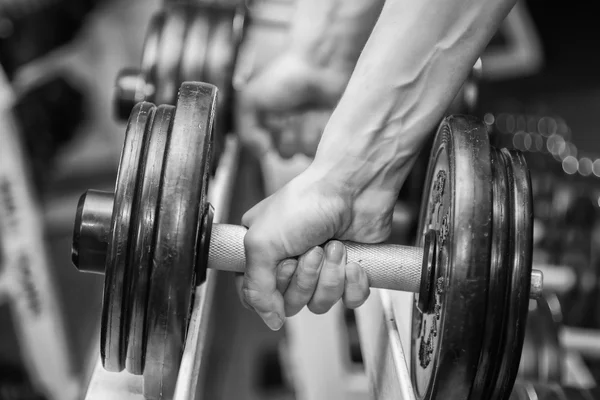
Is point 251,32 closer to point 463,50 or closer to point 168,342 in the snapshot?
point 463,50

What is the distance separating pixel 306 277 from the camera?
0.82 meters

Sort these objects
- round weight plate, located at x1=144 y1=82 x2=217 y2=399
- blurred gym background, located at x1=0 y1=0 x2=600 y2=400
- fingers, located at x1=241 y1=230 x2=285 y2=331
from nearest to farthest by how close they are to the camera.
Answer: round weight plate, located at x1=144 y1=82 x2=217 y2=399
fingers, located at x1=241 y1=230 x2=285 y2=331
blurred gym background, located at x1=0 y1=0 x2=600 y2=400

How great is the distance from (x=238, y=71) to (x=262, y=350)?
0.88 metres

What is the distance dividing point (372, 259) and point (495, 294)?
0.16 m

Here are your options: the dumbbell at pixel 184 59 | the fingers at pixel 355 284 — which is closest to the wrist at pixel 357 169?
the fingers at pixel 355 284

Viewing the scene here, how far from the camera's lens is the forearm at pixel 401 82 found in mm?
809

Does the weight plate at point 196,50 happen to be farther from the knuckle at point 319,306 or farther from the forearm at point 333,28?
the knuckle at point 319,306

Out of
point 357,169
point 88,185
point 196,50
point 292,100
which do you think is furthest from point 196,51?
point 88,185

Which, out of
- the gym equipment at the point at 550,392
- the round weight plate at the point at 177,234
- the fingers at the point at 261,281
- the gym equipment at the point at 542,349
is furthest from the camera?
the gym equipment at the point at 542,349

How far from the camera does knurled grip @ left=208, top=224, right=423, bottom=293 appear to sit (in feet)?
2.65

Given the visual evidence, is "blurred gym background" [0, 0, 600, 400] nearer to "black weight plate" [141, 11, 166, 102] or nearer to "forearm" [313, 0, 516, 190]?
"black weight plate" [141, 11, 166, 102]

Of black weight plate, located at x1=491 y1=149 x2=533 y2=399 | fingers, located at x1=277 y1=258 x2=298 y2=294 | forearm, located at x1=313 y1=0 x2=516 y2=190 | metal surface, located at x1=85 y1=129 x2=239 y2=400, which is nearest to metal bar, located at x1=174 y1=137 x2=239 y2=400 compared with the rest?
metal surface, located at x1=85 y1=129 x2=239 y2=400

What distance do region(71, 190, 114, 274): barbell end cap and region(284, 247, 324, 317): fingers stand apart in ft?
0.72

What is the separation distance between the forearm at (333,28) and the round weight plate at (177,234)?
488 mm
